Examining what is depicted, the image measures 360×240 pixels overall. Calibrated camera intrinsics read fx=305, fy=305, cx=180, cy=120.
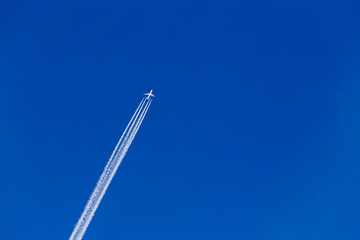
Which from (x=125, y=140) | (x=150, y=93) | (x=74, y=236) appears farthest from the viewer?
(x=150, y=93)

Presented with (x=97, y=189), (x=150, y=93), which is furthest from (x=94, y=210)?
(x=150, y=93)

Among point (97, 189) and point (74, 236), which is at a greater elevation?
point (97, 189)

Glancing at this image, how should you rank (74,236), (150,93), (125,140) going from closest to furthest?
(74,236), (125,140), (150,93)

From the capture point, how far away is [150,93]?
85.2 meters

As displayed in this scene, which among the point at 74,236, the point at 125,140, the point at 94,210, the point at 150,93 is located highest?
the point at 150,93

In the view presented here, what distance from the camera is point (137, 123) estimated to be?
3199 inches

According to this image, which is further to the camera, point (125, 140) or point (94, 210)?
point (125, 140)

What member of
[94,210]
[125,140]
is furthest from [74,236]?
[125,140]

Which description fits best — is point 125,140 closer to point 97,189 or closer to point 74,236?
point 97,189

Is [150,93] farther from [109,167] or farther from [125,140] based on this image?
[109,167]

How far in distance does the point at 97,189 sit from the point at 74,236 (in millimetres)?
12425

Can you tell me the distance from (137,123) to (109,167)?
1410 cm

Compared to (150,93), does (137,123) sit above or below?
below

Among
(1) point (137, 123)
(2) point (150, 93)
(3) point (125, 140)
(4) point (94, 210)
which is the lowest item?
(4) point (94, 210)
